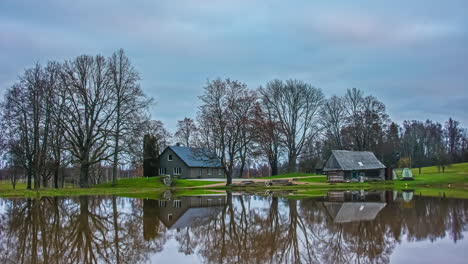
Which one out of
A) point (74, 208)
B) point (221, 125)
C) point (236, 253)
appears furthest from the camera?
point (221, 125)

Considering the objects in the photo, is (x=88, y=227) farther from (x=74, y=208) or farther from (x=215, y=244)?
(x=74, y=208)

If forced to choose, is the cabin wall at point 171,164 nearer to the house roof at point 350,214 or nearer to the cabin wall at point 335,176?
the cabin wall at point 335,176

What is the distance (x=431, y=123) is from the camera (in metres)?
101

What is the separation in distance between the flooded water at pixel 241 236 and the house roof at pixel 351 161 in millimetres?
33204

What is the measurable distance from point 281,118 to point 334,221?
161 feet

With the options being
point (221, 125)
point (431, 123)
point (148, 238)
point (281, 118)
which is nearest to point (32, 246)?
point (148, 238)

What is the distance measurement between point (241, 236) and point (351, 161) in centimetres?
4412

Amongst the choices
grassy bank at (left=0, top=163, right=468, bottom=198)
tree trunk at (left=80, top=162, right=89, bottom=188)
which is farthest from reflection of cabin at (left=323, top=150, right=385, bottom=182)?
tree trunk at (left=80, top=162, right=89, bottom=188)

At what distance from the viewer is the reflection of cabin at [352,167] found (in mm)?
53125

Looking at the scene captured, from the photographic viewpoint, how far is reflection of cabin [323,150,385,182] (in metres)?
53.1

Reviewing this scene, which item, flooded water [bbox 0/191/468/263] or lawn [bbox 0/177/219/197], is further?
lawn [bbox 0/177/219/197]

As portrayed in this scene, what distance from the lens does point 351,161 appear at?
54688mm

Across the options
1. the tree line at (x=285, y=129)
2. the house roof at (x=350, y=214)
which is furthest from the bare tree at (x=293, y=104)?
the house roof at (x=350, y=214)

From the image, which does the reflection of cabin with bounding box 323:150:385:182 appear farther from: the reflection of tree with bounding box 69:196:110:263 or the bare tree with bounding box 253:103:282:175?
the reflection of tree with bounding box 69:196:110:263
